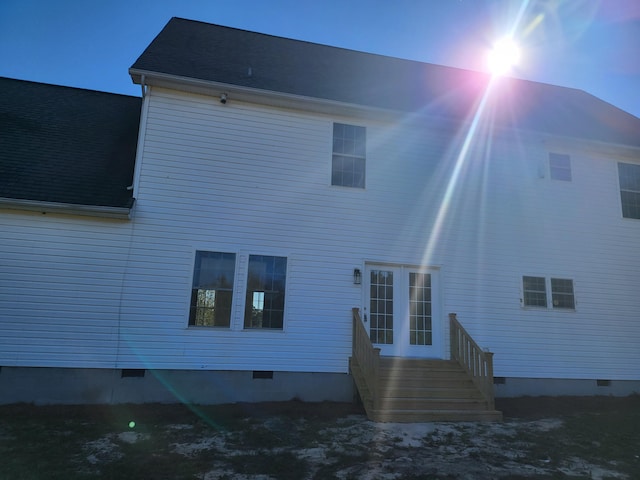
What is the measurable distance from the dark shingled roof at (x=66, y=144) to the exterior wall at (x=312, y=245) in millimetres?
524

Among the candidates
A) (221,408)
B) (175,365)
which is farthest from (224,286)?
(221,408)

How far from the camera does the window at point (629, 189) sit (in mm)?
10180

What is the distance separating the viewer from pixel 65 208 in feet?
23.2

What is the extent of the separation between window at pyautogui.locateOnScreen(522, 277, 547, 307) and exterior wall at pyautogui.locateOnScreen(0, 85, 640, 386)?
0.59 ft

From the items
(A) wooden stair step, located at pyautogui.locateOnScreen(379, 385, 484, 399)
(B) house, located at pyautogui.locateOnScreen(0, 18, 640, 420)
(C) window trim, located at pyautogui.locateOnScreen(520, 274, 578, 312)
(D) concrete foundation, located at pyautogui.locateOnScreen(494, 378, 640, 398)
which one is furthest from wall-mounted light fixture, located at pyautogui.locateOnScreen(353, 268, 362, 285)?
(C) window trim, located at pyautogui.locateOnScreen(520, 274, 578, 312)

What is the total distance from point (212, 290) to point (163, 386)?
1844 mm

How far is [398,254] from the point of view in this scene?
8.63 m

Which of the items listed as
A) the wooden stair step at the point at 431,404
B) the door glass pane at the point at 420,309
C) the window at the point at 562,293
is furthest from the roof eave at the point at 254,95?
the wooden stair step at the point at 431,404

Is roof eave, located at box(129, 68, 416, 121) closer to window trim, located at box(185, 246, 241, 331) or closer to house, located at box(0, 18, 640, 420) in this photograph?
house, located at box(0, 18, 640, 420)

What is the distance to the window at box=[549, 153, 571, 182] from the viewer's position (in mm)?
9906

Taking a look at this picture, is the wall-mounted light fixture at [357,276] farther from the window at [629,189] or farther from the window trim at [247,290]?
the window at [629,189]

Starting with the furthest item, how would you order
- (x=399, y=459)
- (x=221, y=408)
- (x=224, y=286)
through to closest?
(x=224, y=286) → (x=221, y=408) → (x=399, y=459)

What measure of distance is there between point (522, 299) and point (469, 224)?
206 cm

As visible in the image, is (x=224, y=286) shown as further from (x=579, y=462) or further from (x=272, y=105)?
(x=579, y=462)
